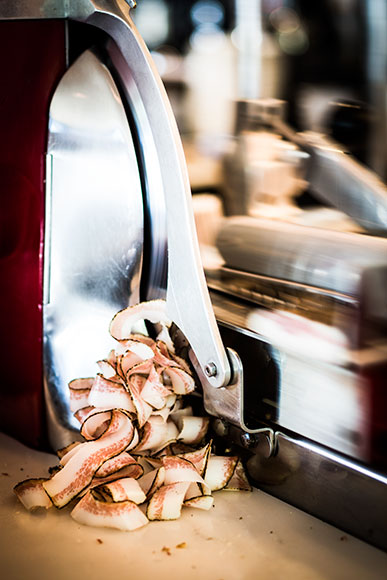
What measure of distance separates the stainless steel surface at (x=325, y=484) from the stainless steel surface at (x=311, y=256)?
0.53 ft

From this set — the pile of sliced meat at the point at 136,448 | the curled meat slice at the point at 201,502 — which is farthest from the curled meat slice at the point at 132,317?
the curled meat slice at the point at 201,502

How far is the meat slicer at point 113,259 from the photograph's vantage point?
710 millimetres

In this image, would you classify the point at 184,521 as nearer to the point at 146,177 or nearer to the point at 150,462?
the point at 150,462

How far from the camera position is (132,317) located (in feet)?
2.58

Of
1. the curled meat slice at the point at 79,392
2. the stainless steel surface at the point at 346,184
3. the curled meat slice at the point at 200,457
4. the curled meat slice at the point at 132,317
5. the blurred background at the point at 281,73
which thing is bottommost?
the curled meat slice at the point at 200,457

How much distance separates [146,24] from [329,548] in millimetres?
3838

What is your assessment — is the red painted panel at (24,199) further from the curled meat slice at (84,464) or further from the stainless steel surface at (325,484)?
the stainless steel surface at (325,484)

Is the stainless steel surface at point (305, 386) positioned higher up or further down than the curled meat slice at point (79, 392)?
higher up

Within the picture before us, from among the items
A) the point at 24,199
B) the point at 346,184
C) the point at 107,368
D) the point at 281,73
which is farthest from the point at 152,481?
the point at 281,73

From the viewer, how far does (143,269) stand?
840 mm

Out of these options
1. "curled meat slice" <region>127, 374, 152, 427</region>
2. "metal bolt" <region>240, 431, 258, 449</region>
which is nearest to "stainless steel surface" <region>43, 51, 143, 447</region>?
"curled meat slice" <region>127, 374, 152, 427</region>

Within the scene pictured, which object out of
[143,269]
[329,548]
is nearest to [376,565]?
[329,548]

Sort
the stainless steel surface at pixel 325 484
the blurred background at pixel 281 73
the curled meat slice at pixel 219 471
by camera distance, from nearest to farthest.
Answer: the stainless steel surface at pixel 325 484, the curled meat slice at pixel 219 471, the blurred background at pixel 281 73

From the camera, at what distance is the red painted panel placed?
0.80m
